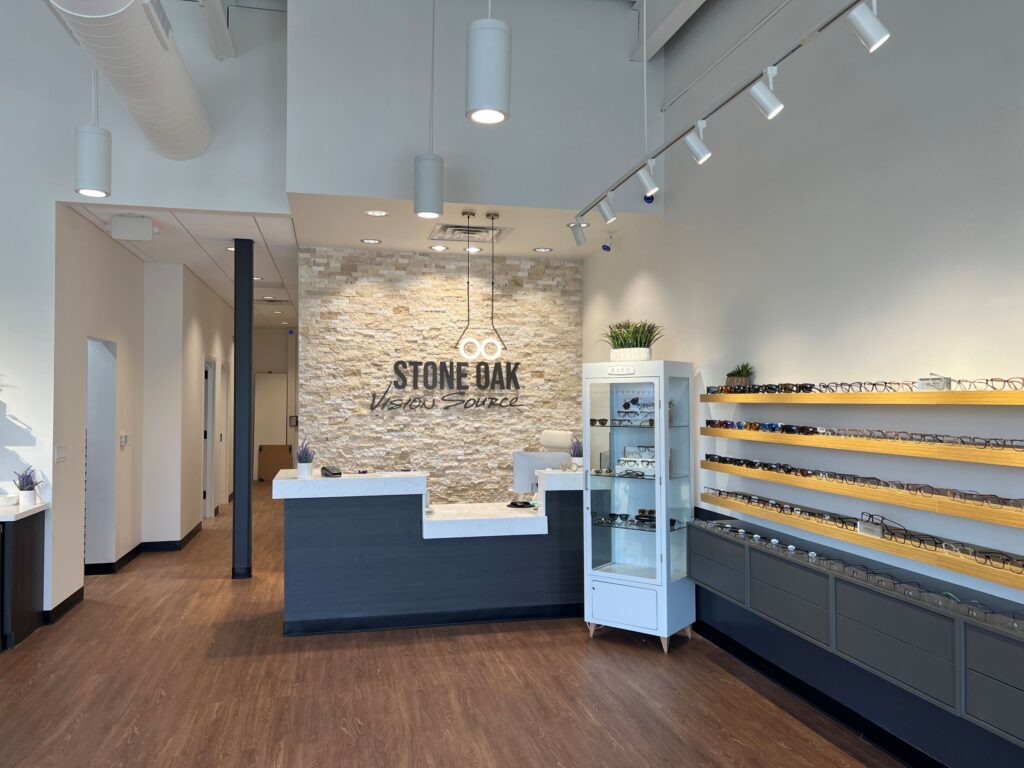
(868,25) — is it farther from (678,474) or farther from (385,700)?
(385,700)

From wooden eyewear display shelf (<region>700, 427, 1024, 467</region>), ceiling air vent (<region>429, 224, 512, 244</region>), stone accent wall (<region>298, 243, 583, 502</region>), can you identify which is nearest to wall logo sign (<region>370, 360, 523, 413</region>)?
stone accent wall (<region>298, 243, 583, 502</region>)

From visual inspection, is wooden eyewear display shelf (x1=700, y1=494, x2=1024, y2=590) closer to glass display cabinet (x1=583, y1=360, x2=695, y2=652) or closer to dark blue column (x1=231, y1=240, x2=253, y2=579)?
glass display cabinet (x1=583, y1=360, x2=695, y2=652)

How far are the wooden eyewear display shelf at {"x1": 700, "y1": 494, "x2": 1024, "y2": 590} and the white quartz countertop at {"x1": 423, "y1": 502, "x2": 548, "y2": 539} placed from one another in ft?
5.16

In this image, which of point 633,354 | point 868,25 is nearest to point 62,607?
point 633,354

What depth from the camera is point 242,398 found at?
6879 millimetres

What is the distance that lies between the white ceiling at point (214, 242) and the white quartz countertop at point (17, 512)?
220cm

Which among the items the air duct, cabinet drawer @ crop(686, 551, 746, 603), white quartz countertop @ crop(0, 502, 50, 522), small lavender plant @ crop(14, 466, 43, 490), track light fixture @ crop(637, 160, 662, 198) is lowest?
cabinet drawer @ crop(686, 551, 746, 603)

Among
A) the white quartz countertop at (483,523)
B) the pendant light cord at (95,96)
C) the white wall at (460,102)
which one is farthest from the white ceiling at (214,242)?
the white quartz countertop at (483,523)

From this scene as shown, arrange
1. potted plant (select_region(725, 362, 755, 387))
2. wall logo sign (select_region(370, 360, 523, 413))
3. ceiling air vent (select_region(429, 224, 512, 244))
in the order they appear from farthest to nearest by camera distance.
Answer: wall logo sign (select_region(370, 360, 523, 413)) < ceiling air vent (select_region(429, 224, 512, 244)) < potted plant (select_region(725, 362, 755, 387))

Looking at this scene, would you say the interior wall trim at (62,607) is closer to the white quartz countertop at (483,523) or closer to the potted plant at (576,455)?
the white quartz countertop at (483,523)

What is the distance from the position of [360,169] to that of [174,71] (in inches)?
51.0

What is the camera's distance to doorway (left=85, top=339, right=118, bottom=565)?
23.3ft

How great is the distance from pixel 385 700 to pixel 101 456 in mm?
4432

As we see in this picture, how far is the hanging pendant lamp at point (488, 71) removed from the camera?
3.18 meters
